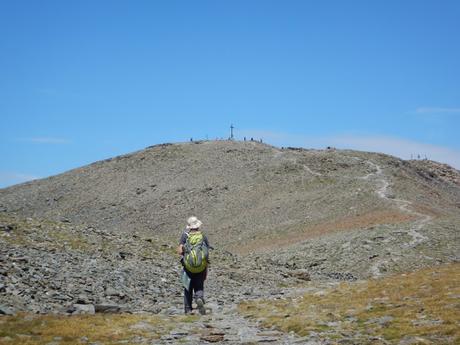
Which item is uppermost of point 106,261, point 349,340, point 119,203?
point 119,203

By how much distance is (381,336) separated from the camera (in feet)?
44.0

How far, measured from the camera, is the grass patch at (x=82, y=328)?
13078 millimetres

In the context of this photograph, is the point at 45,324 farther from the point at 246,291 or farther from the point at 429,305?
the point at 246,291

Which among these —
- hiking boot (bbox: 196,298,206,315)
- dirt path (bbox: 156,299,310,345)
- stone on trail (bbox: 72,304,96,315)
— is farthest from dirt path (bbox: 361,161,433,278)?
stone on trail (bbox: 72,304,96,315)

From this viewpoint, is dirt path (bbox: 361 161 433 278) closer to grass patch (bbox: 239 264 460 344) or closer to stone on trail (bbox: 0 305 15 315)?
grass patch (bbox: 239 264 460 344)

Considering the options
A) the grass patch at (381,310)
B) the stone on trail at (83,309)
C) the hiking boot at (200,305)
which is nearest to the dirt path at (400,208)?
the grass patch at (381,310)

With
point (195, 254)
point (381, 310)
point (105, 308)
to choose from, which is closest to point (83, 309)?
point (105, 308)

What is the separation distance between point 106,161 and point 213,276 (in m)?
80.8

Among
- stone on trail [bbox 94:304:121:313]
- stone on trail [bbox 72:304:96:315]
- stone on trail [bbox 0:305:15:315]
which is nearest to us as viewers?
stone on trail [bbox 0:305:15:315]

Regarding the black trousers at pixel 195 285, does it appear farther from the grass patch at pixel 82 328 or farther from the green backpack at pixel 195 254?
the grass patch at pixel 82 328

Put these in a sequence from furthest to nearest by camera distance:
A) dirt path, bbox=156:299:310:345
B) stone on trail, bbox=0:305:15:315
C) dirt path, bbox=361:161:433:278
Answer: dirt path, bbox=361:161:433:278
stone on trail, bbox=0:305:15:315
dirt path, bbox=156:299:310:345

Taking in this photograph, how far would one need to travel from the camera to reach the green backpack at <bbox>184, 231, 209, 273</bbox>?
58.3ft

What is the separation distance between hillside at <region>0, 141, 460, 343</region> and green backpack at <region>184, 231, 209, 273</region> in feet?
5.82

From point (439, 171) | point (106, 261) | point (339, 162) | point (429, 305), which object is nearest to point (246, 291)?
point (106, 261)
